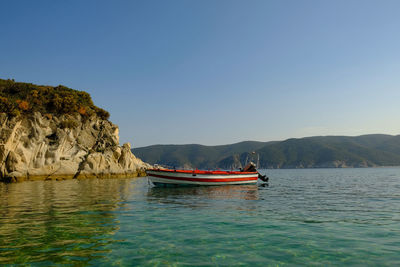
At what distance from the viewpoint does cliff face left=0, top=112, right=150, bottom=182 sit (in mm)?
39531

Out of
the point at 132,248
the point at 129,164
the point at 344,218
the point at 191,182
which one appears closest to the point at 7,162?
the point at 129,164

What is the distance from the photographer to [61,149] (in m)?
46.2

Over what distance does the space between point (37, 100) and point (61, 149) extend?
10.1m

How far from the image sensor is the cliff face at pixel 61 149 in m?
39.5

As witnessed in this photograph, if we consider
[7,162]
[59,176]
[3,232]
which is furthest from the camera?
[59,176]

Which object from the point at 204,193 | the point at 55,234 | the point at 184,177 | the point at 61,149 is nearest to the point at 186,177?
the point at 184,177

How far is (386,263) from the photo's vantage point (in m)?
6.51

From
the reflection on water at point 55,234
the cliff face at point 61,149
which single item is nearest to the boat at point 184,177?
the reflection on water at point 55,234

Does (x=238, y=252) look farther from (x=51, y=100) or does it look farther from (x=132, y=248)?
(x=51, y=100)

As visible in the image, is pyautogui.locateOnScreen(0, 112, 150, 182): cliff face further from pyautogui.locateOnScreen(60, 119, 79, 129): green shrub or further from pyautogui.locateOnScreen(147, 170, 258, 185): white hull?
pyautogui.locateOnScreen(147, 170, 258, 185): white hull

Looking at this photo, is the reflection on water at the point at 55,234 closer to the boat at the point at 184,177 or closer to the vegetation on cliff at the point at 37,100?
the boat at the point at 184,177

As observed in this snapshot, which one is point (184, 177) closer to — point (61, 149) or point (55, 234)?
point (55, 234)

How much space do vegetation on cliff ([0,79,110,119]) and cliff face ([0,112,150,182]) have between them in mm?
1182

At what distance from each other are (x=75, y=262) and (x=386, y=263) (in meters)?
7.58
